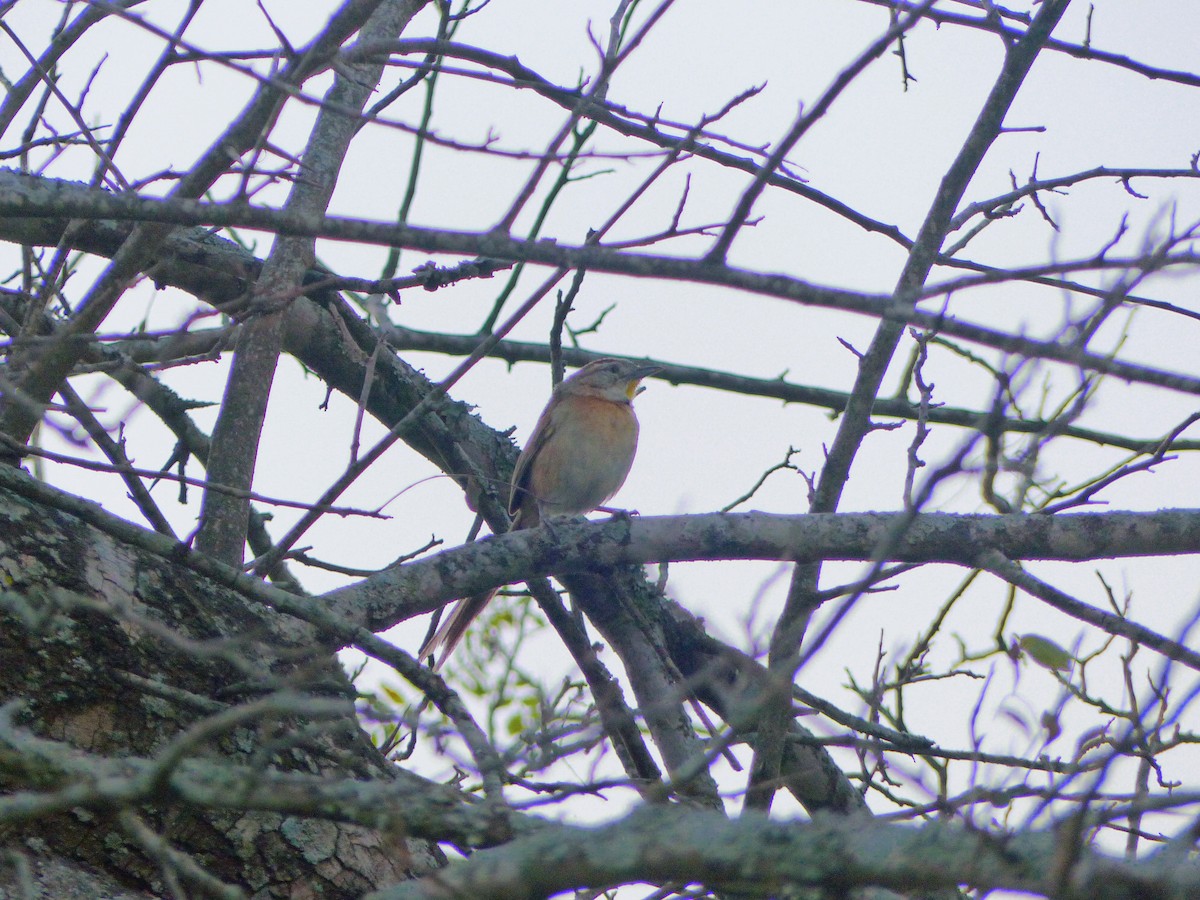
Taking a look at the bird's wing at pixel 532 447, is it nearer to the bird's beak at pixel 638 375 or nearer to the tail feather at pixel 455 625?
the bird's beak at pixel 638 375

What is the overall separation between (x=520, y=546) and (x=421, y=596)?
17.0 inches

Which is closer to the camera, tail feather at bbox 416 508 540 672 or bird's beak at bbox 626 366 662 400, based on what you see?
tail feather at bbox 416 508 540 672

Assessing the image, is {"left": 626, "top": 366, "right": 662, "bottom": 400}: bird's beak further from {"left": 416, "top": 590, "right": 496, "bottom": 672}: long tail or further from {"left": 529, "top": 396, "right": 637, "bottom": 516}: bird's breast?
{"left": 416, "top": 590, "right": 496, "bottom": 672}: long tail

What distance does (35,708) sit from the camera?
2.57 metres

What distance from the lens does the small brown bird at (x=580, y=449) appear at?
8.03m

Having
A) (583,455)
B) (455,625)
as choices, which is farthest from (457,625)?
(583,455)

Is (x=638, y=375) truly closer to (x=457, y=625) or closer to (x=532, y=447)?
(x=532, y=447)

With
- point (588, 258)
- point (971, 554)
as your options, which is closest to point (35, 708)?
point (588, 258)

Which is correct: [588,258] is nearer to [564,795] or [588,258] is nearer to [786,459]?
[564,795]

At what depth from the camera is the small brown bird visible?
803cm

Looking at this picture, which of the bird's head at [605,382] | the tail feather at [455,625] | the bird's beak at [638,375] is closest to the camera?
the tail feather at [455,625]

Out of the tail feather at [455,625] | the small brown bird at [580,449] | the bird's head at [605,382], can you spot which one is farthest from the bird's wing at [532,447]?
the tail feather at [455,625]

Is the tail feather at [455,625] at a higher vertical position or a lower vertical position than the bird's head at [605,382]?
lower

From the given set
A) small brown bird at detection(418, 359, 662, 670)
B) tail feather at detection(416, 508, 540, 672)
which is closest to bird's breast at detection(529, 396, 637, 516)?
small brown bird at detection(418, 359, 662, 670)
